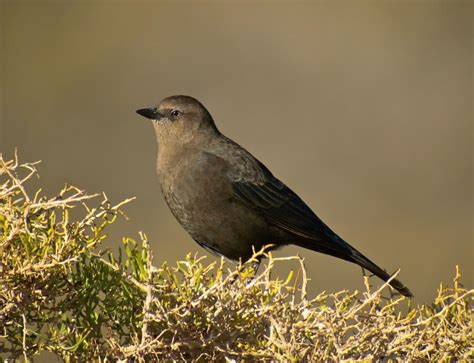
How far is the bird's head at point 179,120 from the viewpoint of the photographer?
254 inches

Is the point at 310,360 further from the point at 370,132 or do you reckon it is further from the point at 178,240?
the point at 370,132

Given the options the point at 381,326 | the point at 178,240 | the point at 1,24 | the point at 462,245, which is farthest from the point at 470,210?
the point at 381,326

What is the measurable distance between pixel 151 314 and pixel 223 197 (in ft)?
9.88

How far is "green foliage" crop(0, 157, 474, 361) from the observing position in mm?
2910

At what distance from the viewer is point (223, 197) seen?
19.3 feet

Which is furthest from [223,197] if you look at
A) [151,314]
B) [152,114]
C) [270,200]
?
[151,314]

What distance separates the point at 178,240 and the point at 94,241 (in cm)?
1091

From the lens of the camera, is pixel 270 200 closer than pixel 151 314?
No

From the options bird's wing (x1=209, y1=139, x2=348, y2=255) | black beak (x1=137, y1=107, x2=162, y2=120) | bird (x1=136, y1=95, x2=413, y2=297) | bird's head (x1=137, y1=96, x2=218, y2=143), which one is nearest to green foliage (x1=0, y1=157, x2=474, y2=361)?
bird (x1=136, y1=95, x2=413, y2=297)

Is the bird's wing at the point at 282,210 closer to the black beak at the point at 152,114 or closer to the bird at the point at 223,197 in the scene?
the bird at the point at 223,197

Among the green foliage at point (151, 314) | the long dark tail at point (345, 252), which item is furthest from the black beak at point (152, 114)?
the green foliage at point (151, 314)

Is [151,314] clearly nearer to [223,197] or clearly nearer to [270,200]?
[223,197]

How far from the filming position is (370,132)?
17.3 meters

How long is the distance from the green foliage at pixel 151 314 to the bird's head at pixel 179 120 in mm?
3326
